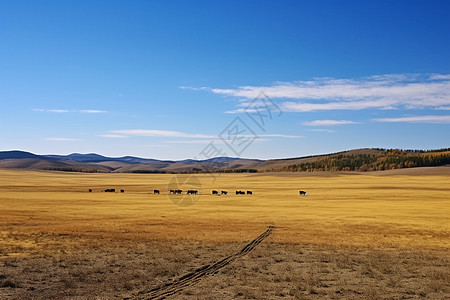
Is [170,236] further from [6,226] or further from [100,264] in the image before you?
[6,226]

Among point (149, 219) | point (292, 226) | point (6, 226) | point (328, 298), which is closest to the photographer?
point (328, 298)

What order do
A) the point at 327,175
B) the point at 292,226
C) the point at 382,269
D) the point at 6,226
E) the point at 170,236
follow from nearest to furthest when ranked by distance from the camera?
the point at 382,269 < the point at 170,236 < the point at 6,226 < the point at 292,226 < the point at 327,175

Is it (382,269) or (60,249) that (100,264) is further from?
(382,269)

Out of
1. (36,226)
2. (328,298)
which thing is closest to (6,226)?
(36,226)

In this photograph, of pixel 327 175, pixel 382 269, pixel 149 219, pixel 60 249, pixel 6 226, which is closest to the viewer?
pixel 382 269

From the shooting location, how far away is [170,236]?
2653cm

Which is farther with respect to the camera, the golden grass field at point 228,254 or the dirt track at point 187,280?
the golden grass field at point 228,254

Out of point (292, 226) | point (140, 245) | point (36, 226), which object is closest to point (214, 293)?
point (140, 245)

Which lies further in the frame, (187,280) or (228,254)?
(228,254)

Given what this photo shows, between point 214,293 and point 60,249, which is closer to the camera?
point 214,293

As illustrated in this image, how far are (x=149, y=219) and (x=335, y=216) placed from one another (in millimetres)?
16933

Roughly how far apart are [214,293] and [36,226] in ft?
66.6

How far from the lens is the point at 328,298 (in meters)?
14.5

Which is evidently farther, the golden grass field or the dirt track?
the golden grass field
